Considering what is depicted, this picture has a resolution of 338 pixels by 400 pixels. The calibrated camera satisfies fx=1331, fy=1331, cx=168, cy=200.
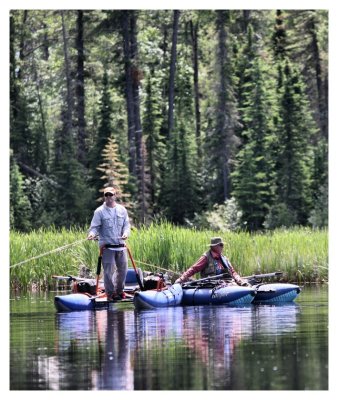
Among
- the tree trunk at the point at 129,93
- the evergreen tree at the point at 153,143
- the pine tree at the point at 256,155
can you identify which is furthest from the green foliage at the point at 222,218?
the tree trunk at the point at 129,93

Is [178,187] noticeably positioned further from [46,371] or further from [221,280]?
[46,371]

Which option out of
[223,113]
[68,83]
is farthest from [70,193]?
[223,113]

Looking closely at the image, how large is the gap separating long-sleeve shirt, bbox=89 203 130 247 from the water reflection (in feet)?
4.15

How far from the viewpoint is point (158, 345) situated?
1658 cm

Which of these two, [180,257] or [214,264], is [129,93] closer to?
[180,257]

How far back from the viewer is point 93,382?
527 inches

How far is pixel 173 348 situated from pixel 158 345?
447mm

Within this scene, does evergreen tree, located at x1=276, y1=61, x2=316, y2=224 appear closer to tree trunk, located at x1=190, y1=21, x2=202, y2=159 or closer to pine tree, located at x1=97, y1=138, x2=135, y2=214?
pine tree, located at x1=97, y1=138, x2=135, y2=214

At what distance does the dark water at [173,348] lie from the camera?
13.4 metres

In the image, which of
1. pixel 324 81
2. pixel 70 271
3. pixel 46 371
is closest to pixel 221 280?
pixel 70 271

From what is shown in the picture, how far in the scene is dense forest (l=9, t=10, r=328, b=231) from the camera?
54.7 m

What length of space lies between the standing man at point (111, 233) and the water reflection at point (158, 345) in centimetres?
76

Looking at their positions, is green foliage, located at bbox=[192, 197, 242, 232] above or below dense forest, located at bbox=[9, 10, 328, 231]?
below

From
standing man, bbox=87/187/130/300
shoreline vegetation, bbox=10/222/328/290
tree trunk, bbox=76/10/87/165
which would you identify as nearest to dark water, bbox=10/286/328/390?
standing man, bbox=87/187/130/300
